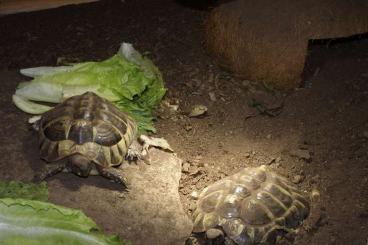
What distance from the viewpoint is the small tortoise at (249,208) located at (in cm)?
448

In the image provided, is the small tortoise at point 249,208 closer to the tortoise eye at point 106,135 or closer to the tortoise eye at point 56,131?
the tortoise eye at point 106,135

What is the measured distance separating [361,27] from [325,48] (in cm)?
79

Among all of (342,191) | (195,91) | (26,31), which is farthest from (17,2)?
(342,191)

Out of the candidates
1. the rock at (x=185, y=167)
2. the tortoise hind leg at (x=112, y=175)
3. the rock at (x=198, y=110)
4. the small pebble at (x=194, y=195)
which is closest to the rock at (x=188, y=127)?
the rock at (x=198, y=110)

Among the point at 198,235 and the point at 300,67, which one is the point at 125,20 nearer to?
the point at 300,67

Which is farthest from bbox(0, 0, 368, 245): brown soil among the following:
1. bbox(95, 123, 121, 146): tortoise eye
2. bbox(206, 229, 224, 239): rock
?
bbox(206, 229, 224, 239): rock

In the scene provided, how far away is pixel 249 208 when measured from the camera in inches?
Result: 180

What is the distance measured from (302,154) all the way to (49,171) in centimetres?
251

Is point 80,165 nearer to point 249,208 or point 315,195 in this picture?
point 249,208

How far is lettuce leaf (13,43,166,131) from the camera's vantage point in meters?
5.78

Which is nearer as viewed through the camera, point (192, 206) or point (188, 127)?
point (192, 206)

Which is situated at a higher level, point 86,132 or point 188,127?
point 86,132

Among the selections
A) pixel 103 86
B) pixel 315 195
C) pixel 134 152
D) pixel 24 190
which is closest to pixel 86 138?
pixel 134 152

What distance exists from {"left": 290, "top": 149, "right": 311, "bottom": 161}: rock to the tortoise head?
82.8 inches
